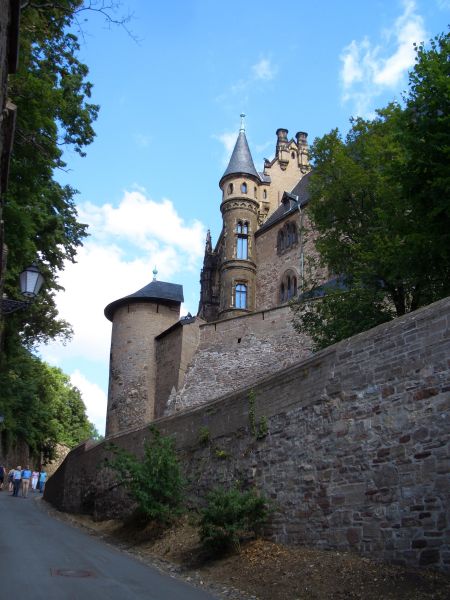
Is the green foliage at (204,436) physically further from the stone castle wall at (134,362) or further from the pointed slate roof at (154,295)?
the pointed slate roof at (154,295)

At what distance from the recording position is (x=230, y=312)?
44969 millimetres

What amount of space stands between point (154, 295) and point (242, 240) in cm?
1068

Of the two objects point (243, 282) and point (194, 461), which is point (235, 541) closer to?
point (194, 461)

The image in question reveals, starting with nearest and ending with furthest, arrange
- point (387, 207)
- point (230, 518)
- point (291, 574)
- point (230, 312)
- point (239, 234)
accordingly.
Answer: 1. point (291, 574)
2. point (230, 518)
3. point (387, 207)
4. point (230, 312)
5. point (239, 234)

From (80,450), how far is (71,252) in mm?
7724

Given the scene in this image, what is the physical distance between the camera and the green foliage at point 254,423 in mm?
12344

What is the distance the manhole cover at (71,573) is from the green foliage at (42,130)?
7769mm

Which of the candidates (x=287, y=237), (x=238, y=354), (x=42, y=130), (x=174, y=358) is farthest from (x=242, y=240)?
(x=42, y=130)

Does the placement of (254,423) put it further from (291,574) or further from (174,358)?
(174,358)

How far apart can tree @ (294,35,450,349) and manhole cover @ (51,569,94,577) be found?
9.66 meters

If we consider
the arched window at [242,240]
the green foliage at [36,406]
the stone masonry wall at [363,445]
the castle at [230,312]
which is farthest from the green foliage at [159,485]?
the arched window at [242,240]

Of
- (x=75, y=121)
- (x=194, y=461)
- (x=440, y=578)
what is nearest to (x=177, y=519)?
(x=194, y=461)

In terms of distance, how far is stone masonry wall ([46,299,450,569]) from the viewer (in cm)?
839

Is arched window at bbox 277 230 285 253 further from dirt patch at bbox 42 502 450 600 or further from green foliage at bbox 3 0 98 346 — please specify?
dirt patch at bbox 42 502 450 600
